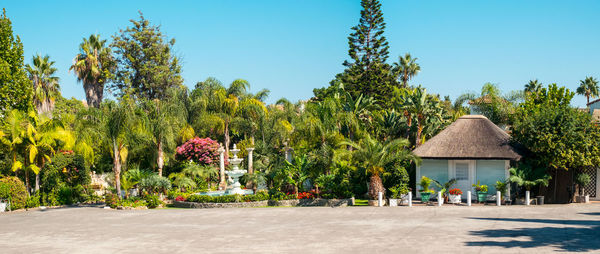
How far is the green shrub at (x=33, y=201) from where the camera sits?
27373mm

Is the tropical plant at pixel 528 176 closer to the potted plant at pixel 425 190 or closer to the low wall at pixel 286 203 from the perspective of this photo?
the potted plant at pixel 425 190

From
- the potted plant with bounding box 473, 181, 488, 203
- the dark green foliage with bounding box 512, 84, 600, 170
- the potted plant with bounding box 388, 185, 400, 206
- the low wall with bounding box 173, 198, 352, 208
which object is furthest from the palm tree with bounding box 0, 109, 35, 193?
the dark green foliage with bounding box 512, 84, 600, 170

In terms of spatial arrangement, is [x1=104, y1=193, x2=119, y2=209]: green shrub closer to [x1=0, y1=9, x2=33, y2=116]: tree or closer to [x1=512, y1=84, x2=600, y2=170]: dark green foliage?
[x1=0, y1=9, x2=33, y2=116]: tree

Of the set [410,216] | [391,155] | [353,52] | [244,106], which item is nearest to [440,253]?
[410,216]

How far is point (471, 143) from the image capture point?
1077 inches

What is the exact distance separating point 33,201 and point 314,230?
1757 centimetres

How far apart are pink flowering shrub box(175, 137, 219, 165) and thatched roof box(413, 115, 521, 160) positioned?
14.5 metres

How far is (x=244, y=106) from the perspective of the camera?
40656 millimetres

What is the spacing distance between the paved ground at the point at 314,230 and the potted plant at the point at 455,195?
2.00m

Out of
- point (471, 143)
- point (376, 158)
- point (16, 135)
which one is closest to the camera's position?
point (376, 158)

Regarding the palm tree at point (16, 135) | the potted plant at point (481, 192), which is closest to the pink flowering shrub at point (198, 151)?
the palm tree at point (16, 135)

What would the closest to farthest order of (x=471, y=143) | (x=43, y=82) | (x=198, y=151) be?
(x=471, y=143) → (x=198, y=151) → (x=43, y=82)

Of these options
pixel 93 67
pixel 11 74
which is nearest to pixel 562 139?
pixel 11 74

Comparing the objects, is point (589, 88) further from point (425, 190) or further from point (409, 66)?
point (425, 190)
